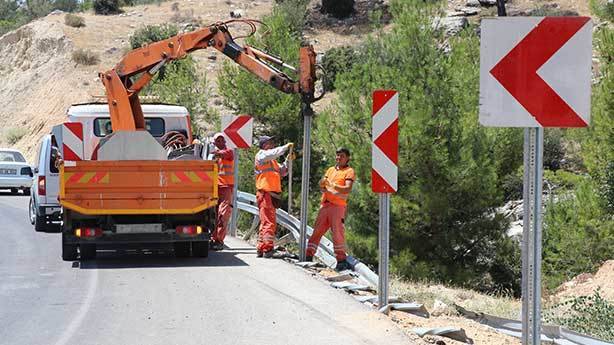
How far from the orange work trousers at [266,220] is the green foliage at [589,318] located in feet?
15.2

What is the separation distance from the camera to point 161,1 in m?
80.3

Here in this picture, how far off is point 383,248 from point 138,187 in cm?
522

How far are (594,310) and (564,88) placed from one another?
6.12 meters

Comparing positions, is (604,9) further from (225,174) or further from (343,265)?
(343,265)

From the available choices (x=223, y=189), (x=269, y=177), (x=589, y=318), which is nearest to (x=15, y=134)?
(x=223, y=189)

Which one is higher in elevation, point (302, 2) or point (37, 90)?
point (302, 2)

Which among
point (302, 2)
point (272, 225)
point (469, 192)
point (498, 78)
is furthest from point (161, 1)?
point (498, 78)

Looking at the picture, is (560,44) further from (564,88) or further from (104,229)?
(104,229)

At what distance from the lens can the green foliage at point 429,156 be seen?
21.2m

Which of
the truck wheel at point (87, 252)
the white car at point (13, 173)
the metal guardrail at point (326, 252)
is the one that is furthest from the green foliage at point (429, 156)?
the white car at point (13, 173)

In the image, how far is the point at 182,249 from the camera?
15766mm

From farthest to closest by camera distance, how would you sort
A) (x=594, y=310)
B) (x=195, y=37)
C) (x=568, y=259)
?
(x=568, y=259) → (x=195, y=37) → (x=594, y=310)

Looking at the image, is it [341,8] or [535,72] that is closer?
[535,72]

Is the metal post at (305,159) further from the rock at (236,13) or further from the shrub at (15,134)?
the rock at (236,13)
